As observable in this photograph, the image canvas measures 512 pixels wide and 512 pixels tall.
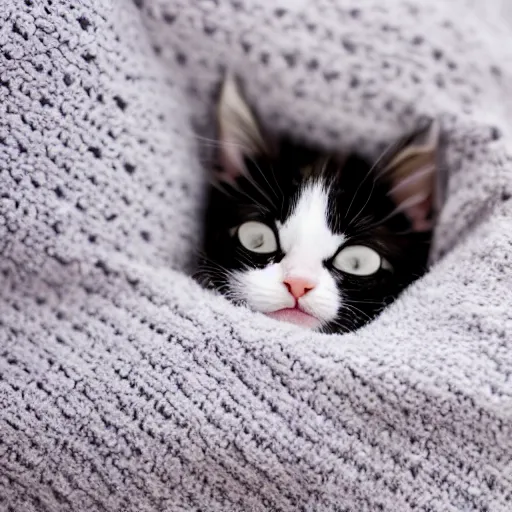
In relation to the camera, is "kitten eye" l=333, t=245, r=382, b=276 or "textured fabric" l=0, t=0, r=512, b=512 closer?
"textured fabric" l=0, t=0, r=512, b=512

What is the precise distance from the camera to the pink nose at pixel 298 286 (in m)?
0.73

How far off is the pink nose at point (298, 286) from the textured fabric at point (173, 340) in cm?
6

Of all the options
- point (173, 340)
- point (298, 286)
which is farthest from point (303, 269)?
point (173, 340)

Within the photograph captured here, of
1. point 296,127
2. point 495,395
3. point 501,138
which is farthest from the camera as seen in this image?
point 296,127

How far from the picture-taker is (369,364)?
2.15 feet

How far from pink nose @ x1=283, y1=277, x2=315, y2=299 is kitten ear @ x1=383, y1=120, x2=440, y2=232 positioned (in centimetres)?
22

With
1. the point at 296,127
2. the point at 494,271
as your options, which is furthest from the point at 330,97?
the point at 494,271

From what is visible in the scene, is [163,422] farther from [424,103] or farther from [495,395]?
[424,103]

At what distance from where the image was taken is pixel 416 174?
84cm

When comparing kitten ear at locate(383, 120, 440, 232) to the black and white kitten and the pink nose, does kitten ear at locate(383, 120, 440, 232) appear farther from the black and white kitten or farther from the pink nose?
the pink nose

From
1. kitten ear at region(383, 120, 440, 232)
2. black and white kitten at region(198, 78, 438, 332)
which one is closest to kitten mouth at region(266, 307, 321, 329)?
black and white kitten at region(198, 78, 438, 332)

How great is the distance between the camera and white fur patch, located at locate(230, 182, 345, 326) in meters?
0.75

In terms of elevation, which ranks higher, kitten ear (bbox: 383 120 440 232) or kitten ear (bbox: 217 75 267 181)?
kitten ear (bbox: 383 120 440 232)

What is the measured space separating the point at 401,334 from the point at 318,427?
15 cm
